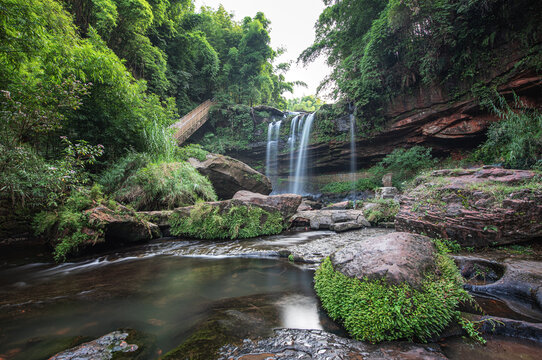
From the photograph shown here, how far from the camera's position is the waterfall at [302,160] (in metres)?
15.2

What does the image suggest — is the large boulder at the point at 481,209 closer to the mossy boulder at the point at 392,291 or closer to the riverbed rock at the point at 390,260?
the riverbed rock at the point at 390,260

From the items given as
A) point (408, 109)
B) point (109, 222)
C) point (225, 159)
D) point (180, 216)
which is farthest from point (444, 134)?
point (109, 222)

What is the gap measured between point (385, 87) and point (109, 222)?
13.9 metres

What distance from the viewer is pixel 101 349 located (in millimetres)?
1608

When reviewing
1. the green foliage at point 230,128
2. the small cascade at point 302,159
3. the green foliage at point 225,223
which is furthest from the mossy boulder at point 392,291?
the green foliage at point 230,128

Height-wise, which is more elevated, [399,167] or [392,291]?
[399,167]

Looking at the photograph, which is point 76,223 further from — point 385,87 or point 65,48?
point 385,87

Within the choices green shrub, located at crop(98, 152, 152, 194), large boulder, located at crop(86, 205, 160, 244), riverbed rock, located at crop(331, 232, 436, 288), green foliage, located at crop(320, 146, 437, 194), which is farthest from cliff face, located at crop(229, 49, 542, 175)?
large boulder, located at crop(86, 205, 160, 244)

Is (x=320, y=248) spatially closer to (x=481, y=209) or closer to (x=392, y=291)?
(x=392, y=291)

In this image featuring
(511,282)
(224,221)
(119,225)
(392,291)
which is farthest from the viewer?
→ (224,221)

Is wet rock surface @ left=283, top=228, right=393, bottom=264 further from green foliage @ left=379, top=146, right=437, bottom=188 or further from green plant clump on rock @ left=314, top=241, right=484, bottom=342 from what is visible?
green foliage @ left=379, top=146, right=437, bottom=188

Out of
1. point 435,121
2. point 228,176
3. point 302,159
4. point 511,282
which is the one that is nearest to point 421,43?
point 435,121

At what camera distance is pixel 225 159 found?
928cm

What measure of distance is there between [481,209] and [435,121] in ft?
31.4
